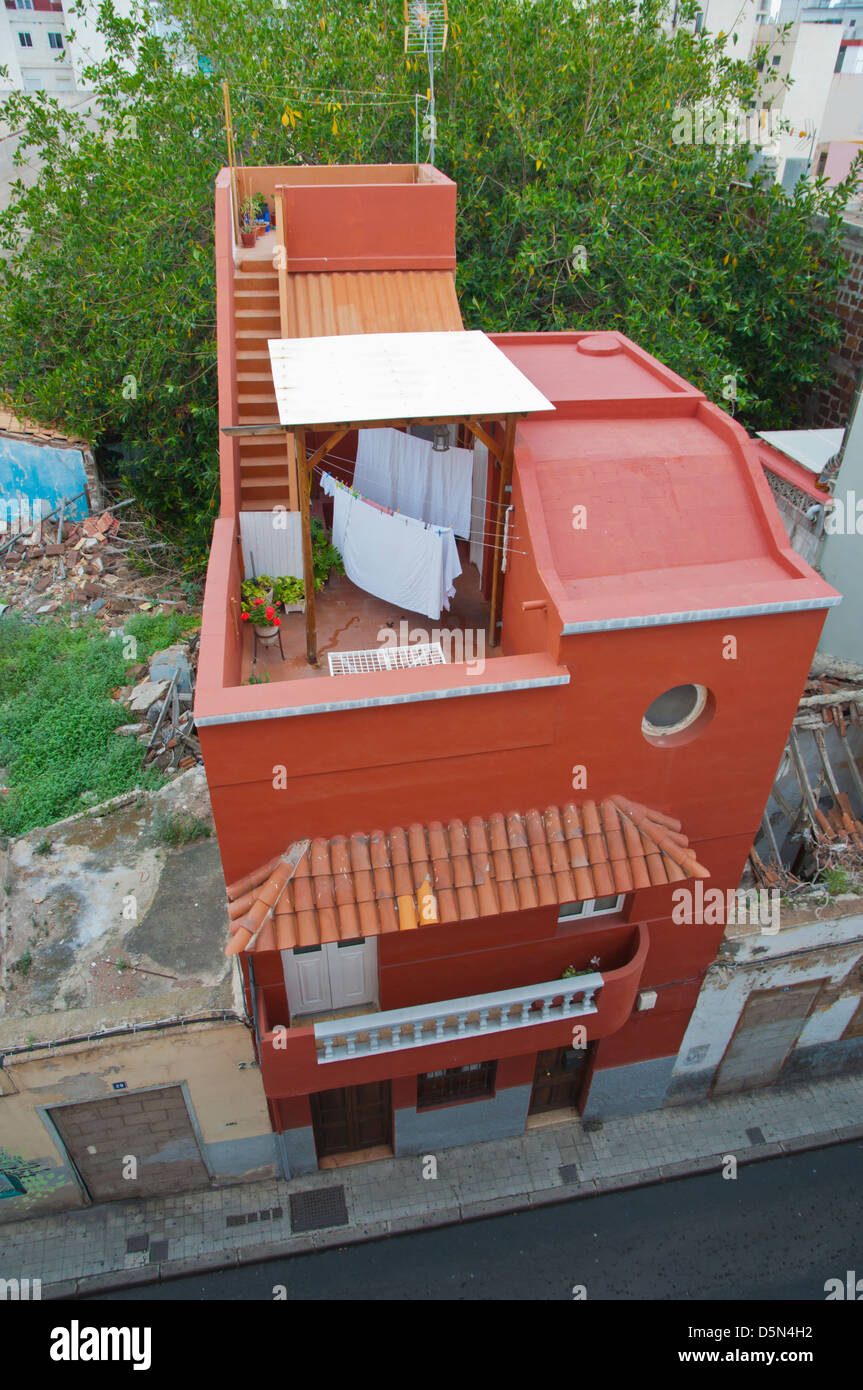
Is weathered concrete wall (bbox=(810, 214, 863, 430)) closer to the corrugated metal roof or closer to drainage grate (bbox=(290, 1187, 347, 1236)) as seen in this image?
the corrugated metal roof

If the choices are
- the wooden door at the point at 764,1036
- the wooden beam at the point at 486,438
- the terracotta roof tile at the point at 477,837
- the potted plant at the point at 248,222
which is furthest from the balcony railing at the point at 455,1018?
the potted plant at the point at 248,222

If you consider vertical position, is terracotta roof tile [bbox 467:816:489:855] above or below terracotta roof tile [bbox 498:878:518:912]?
above

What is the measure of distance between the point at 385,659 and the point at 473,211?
1810 centimetres

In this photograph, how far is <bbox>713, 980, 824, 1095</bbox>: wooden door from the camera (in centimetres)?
1633

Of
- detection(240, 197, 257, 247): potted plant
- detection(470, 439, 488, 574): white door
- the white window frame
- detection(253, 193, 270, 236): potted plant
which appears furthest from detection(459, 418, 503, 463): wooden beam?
detection(253, 193, 270, 236): potted plant

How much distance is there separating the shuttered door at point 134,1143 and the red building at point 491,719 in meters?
1.68

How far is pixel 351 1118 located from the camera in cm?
1602

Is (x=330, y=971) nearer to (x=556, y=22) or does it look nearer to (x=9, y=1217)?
(x=9, y=1217)

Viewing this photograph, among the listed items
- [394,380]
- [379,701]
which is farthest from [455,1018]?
[394,380]

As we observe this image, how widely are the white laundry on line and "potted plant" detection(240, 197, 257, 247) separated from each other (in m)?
6.38

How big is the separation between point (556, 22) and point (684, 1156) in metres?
29.1

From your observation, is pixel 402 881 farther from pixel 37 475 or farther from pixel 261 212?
pixel 37 475

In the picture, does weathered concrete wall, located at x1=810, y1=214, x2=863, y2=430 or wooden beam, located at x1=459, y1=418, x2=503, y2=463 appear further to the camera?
weathered concrete wall, located at x1=810, y1=214, x2=863, y2=430

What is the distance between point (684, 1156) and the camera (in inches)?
667
